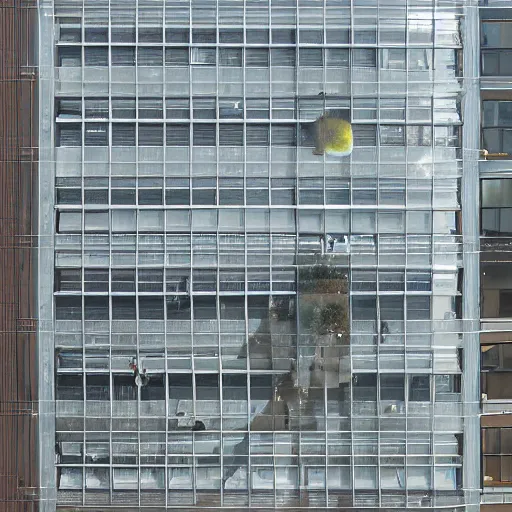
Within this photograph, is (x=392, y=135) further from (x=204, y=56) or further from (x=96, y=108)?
(x=96, y=108)

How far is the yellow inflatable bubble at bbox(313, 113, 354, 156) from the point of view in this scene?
12.1 m

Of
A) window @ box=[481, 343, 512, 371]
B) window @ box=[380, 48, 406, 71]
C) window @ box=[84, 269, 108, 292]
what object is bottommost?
window @ box=[481, 343, 512, 371]

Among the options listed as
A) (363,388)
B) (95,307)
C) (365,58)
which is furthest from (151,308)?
(365,58)

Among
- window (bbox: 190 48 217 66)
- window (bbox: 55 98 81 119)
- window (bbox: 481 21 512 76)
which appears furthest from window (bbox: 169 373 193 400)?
window (bbox: 481 21 512 76)

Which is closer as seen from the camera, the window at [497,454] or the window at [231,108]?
the window at [231,108]

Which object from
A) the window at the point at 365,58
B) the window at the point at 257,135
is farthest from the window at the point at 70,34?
the window at the point at 365,58

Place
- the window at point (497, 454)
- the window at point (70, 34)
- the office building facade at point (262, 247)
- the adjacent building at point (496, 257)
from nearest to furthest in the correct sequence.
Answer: the office building facade at point (262, 247)
the window at point (70, 34)
the adjacent building at point (496, 257)
the window at point (497, 454)

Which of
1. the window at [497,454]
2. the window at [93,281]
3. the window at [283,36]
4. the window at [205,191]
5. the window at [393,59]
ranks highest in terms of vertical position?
the window at [283,36]

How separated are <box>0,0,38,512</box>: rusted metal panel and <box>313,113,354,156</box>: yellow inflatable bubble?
6.22 meters

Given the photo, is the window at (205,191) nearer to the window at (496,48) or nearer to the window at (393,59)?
the window at (393,59)

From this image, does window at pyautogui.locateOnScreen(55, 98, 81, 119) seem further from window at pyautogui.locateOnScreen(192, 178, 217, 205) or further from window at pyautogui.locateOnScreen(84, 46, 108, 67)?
window at pyautogui.locateOnScreen(192, 178, 217, 205)

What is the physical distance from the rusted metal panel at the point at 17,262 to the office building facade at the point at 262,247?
1.12 feet

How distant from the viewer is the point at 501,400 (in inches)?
490

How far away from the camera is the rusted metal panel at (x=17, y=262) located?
12.1m
